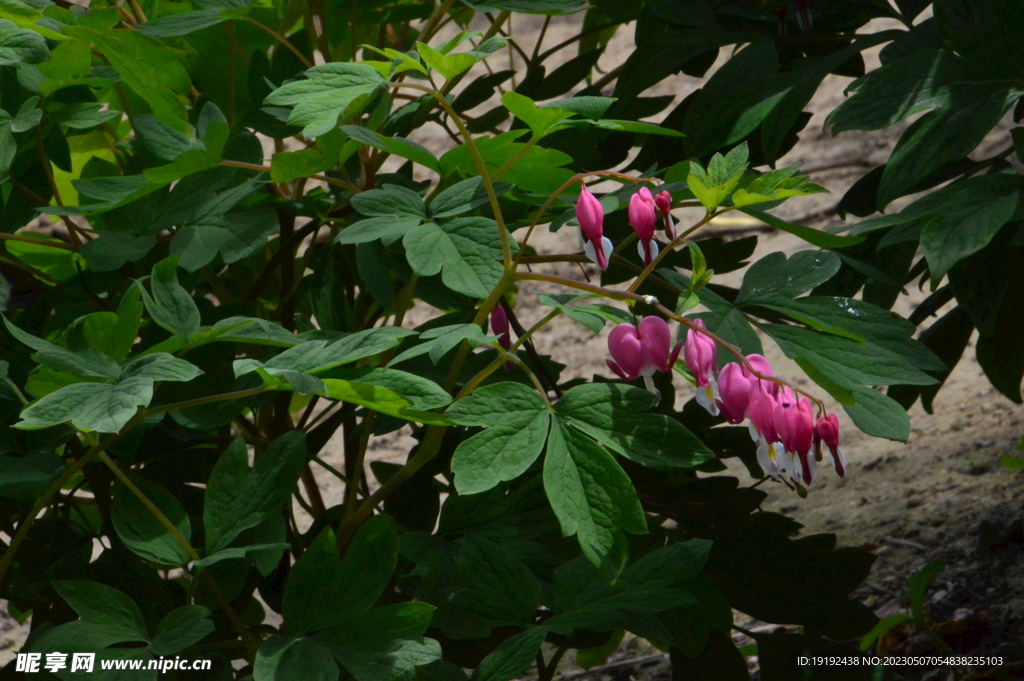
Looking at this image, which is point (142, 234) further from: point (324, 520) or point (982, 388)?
point (982, 388)

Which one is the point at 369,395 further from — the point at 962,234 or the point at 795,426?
the point at 962,234

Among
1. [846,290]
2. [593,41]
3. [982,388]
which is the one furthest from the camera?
[982,388]

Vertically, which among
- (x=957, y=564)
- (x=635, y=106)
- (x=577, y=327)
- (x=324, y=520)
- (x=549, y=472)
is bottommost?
(x=577, y=327)

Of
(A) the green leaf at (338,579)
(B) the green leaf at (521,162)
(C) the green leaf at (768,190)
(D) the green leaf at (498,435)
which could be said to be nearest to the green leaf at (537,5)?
(B) the green leaf at (521,162)

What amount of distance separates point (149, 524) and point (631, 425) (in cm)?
51

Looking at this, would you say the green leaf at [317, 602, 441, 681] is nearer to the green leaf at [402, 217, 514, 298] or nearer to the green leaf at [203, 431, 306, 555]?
the green leaf at [203, 431, 306, 555]

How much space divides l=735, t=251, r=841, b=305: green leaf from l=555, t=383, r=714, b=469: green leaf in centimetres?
18

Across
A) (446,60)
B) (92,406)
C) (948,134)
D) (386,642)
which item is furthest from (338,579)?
(948,134)

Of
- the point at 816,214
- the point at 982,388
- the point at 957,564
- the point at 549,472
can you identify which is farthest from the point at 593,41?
the point at 816,214

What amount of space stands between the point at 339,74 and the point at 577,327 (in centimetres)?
227

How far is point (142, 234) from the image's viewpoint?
1023 millimetres

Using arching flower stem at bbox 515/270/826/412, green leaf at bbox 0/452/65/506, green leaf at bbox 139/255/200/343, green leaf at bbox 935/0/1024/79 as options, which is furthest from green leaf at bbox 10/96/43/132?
green leaf at bbox 935/0/1024/79

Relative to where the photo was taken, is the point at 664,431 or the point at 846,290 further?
the point at 846,290

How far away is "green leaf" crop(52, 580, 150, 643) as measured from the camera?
84 centimetres
